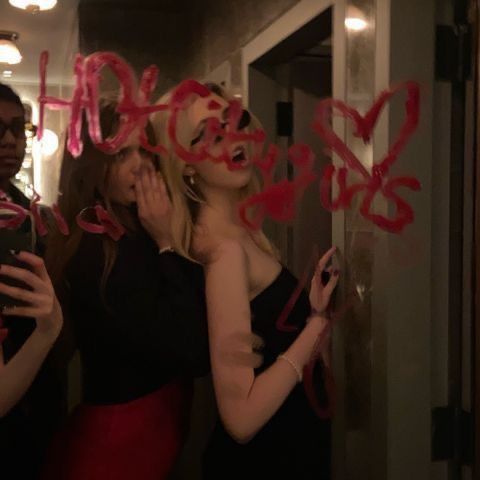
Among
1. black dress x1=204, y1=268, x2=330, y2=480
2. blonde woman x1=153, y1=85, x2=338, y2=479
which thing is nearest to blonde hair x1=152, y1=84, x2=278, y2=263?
blonde woman x1=153, y1=85, x2=338, y2=479

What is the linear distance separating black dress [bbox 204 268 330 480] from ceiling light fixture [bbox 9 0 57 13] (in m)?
0.58

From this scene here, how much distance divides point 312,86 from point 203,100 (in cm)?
28

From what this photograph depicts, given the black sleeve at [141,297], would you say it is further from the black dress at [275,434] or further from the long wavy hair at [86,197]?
the black dress at [275,434]

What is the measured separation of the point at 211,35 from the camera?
112 cm

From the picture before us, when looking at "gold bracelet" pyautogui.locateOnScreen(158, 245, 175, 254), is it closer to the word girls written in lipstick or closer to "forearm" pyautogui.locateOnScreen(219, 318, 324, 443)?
the word girls written in lipstick

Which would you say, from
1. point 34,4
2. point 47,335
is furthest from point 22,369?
point 34,4

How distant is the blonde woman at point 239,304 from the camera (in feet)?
3.39

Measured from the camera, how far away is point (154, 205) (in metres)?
1.02

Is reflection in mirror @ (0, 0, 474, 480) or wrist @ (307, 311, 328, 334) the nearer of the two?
reflection in mirror @ (0, 0, 474, 480)

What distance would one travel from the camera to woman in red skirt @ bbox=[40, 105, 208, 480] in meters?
1.01

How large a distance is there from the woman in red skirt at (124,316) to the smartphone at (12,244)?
0.12 feet

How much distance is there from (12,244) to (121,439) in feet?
1.22

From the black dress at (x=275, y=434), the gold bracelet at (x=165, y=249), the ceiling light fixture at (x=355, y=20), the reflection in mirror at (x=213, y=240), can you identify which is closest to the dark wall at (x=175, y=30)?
the reflection in mirror at (x=213, y=240)

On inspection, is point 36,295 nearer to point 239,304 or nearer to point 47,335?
point 47,335
